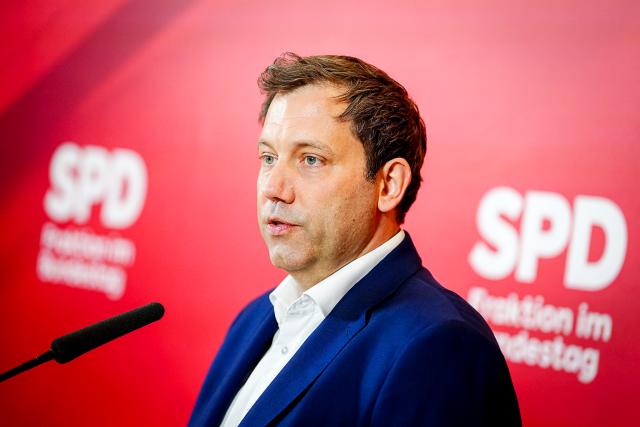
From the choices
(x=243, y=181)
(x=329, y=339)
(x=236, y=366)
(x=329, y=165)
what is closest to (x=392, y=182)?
(x=329, y=165)

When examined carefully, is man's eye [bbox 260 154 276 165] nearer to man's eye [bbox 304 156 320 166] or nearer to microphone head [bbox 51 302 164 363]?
man's eye [bbox 304 156 320 166]

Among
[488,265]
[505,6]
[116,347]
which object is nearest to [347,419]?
[488,265]

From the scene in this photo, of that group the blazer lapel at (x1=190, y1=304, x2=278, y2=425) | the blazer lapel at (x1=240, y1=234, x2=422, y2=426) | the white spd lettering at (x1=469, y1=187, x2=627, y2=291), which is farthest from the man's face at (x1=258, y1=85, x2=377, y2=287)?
the white spd lettering at (x1=469, y1=187, x2=627, y2=291)

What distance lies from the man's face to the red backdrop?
988mm

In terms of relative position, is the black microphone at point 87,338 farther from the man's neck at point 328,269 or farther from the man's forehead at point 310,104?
the man's forehead at point 310,104

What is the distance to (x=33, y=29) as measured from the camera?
3363mm

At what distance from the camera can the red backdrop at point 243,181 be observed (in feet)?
7.62

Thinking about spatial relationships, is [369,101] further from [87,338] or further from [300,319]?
[87,338]

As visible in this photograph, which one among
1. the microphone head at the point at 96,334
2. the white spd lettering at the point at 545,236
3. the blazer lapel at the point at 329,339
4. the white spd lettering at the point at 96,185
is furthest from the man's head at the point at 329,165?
the white spd lettering at the point at 96,185

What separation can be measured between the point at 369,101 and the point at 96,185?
1963 millimetres

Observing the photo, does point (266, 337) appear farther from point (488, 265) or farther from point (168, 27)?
point (168, 27)

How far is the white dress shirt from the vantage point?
1.59 metres

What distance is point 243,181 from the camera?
2.96 metres

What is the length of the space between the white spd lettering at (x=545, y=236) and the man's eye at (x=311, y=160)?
41.7 inches
